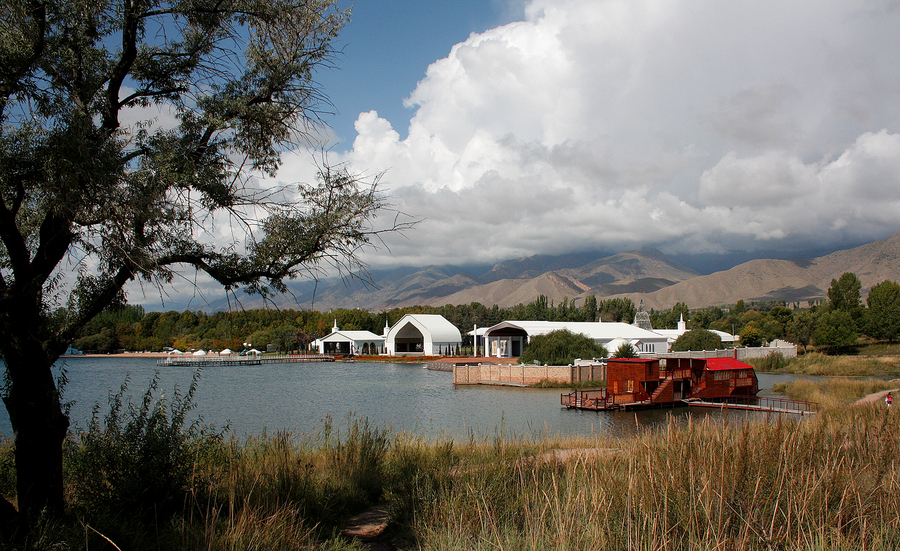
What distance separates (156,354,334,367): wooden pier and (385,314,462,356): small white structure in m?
9.76

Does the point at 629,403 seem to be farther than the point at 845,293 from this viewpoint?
No

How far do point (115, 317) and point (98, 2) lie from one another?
2834 mm

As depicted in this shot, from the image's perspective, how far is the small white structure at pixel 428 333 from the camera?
7675 cm

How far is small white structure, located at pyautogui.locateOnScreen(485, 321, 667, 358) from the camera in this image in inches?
2271

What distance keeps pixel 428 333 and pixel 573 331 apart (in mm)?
25171

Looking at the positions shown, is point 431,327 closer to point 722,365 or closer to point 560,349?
point 560,349

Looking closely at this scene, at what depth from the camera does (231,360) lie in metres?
73.9

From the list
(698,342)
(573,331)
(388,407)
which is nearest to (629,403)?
(388,407)

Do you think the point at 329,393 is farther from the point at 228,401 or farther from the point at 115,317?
the point at 115,317

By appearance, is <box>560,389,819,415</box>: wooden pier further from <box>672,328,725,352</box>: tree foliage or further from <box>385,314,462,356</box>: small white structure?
<box>385,314,462,356</box>: small white structure

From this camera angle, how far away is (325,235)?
5266 mm

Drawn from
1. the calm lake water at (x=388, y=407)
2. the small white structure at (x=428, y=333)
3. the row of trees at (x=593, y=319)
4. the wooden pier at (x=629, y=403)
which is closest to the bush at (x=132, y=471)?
the calm lake water at (x=388, y=407)

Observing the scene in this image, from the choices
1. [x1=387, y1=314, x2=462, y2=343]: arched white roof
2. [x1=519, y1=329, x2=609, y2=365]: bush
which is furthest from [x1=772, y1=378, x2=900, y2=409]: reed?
[x1=387, y1=314, x2=462, y2=343]: arched white roof

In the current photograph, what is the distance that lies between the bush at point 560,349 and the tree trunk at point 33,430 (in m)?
42.4
